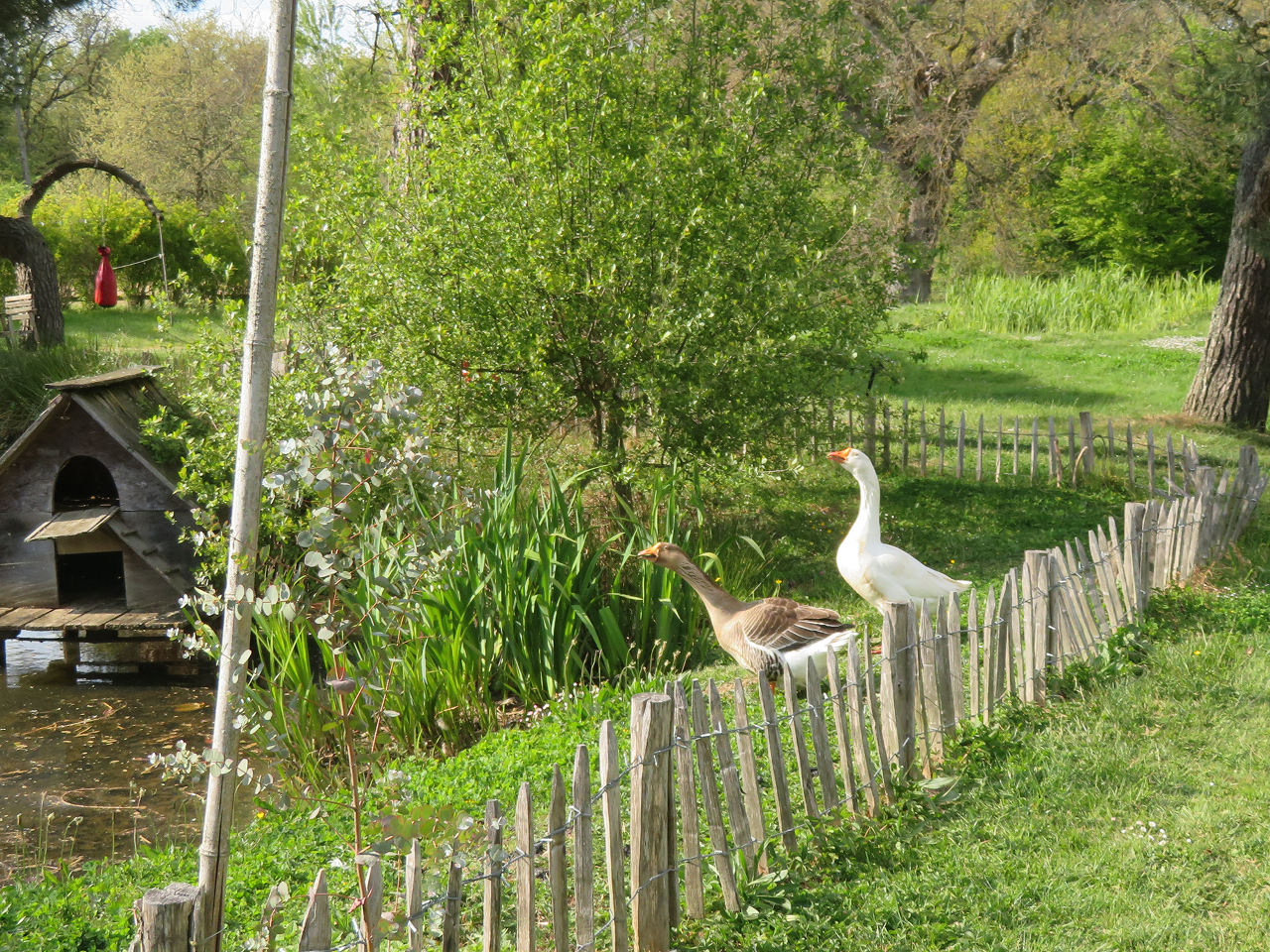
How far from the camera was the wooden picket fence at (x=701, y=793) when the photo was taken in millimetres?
2930

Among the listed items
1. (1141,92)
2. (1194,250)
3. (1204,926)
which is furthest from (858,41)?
(1194,250)

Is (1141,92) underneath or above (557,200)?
above

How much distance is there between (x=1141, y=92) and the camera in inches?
1029

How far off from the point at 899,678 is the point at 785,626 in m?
1.14

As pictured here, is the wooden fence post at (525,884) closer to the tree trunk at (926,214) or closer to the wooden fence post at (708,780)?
the wooden fence post at (708,780)

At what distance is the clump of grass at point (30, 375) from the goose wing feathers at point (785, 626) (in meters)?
11.5

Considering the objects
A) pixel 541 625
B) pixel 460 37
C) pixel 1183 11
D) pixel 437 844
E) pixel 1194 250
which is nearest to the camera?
pixel 437 844

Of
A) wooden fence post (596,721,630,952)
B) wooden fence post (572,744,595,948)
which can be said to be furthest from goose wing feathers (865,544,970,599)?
wooden fence post (572,744,595,948)

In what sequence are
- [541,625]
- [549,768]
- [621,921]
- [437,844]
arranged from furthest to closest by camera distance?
1. [541,625]
2. [549,768]
3. [621,921]
4. [437,844]

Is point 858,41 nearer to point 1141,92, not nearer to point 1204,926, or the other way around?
point 1204,926

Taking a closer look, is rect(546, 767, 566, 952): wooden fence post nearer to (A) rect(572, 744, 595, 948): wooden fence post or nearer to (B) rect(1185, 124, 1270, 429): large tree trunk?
(A) rect(572, 744, 595, 948): wooden fence post

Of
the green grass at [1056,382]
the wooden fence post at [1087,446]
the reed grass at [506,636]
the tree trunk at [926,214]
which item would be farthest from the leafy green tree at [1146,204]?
the reed grass at [506,636]

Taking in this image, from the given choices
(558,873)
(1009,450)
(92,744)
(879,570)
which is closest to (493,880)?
(558,873)

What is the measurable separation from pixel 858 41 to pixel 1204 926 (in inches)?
520
